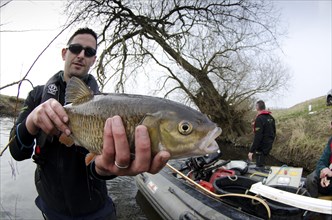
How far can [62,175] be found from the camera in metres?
2.03

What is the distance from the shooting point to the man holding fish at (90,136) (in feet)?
4.82

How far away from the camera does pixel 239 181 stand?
4926 mm

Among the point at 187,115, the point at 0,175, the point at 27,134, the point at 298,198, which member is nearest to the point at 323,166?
the point at 298,198

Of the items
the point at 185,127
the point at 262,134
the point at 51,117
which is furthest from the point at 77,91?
the point at 262,134

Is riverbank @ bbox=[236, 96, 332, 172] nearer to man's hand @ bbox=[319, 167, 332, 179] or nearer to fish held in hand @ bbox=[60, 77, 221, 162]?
man's hand @ bbox=[319, 167, 332, 179]

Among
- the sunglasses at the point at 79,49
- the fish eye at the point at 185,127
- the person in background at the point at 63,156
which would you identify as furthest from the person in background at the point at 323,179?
the sunglasses at the point at 79,49

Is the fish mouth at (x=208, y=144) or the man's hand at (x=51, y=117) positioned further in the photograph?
the man's hand at (x=51, y=117)

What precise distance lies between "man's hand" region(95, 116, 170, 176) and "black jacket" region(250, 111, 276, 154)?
8.59 m

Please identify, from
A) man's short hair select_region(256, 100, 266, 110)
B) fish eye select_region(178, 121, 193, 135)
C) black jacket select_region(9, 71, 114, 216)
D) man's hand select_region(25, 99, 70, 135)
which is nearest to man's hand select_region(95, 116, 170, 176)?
fish eye select_region(178, 121, 193, 135)

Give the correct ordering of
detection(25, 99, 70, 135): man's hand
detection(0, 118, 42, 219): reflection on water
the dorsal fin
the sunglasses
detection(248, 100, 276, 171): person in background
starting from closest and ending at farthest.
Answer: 1. detection(25, 99, 70, 135): man's hand
2. the dorsal fin
3. the sunglasses
4. detection(0, 118, 42, 219): reflection on water
5. detection(248, 100, 276, 171): person in background

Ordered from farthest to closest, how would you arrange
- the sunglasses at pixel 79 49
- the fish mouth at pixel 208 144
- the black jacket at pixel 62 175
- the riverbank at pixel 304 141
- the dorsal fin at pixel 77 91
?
the riverbank at pixel 304 141 < the sunglasses at pixel 79 49 < the black jacket at pixel 62 175 < the dorsal fin at pixel 77 91 < the fish mouth at pixel 208 144

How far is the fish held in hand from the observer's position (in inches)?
57.1

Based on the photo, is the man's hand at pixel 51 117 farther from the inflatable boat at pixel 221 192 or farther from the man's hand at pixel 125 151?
the inflatable boat at pixel 221 192

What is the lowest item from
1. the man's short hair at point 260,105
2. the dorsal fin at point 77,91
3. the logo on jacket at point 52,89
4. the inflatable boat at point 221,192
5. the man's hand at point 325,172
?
the inflatable boat at point 221,192
